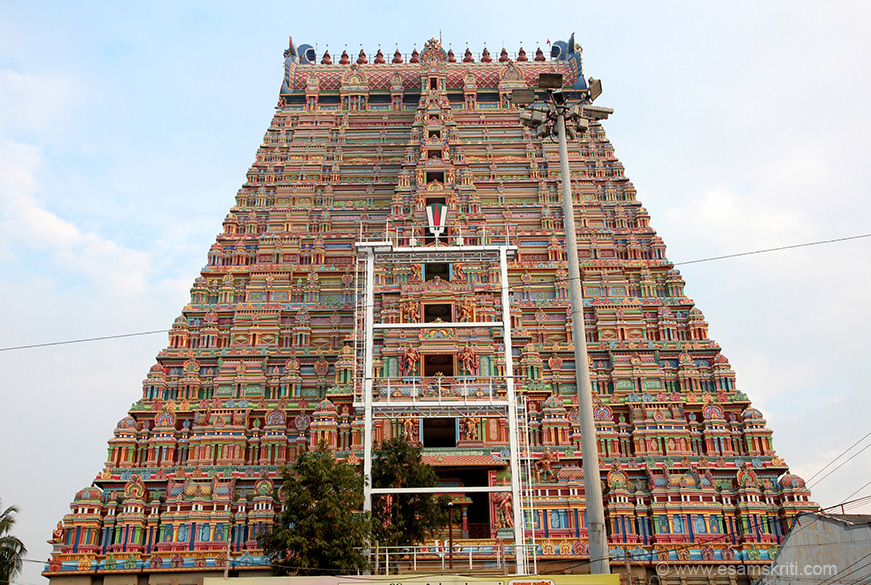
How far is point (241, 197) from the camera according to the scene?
5228 cm

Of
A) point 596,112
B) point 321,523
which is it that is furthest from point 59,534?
point 596,112

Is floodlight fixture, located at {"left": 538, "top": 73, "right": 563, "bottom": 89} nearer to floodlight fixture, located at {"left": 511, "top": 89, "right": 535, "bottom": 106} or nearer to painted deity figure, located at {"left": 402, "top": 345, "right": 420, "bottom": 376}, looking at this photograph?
floodlight fixture, located at {"left": 511, "top": 89, "right": 535, "bottom": 106}

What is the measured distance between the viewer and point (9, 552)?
36.6m

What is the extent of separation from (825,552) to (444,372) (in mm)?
18467

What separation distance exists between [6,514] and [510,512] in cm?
2328

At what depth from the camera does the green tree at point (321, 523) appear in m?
25.4

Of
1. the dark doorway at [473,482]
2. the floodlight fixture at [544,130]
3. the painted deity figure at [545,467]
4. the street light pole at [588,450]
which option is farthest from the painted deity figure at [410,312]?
the street light pole at [588,450]

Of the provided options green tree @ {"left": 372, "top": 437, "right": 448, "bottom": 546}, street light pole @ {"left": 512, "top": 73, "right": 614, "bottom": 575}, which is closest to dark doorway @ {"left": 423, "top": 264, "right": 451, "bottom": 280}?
green tree @ {"left": 372, "top": 437, "right": 448, "bottom": 546}

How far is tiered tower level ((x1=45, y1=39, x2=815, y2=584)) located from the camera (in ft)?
114

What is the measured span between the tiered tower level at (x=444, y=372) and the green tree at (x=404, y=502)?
3.45 m

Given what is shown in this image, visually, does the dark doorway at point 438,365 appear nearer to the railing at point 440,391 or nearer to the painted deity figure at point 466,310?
the painted deity figure at point 466,310

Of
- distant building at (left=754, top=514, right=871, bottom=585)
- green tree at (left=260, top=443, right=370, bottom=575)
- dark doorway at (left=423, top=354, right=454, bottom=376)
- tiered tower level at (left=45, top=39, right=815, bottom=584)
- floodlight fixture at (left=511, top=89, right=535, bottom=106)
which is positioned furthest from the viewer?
dark doorway at (left=423, top=354, right=454, bottom=376)

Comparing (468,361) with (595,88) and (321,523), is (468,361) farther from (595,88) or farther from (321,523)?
(595,88)

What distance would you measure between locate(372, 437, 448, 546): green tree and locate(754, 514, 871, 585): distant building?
1245 centimetres
